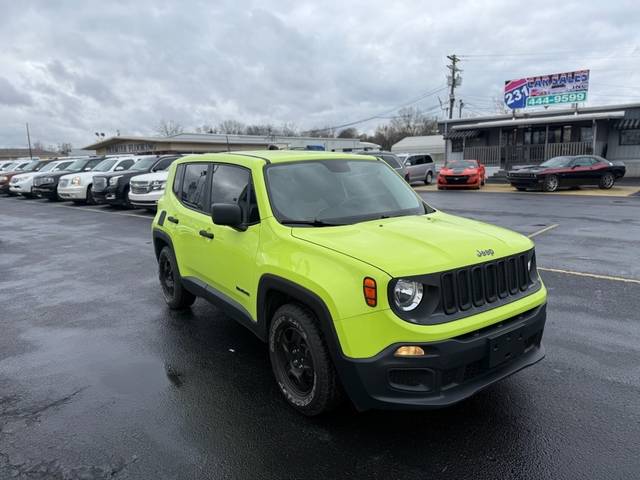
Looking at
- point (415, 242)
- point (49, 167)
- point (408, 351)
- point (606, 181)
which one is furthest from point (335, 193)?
point (49, 167)

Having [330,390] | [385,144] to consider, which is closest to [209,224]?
[330,390]

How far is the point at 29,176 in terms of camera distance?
76.9 feet

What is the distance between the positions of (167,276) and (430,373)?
392cm

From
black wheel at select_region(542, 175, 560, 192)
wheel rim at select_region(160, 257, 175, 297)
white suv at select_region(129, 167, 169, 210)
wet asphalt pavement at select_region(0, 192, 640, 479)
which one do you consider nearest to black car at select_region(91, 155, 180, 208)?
white suv at select_region(129, 167, 169, 210)

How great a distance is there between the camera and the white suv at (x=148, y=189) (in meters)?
14.2

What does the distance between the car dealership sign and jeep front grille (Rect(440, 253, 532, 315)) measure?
32638 mm

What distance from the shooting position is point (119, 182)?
16.2 metres

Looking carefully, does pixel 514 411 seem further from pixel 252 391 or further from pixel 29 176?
pixel 29 176

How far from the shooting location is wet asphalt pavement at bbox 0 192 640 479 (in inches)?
111

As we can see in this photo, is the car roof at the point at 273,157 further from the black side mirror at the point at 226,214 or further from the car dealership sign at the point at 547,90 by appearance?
the car dealership sign at the point at 547,90

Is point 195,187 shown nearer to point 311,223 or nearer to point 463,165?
point 311,223

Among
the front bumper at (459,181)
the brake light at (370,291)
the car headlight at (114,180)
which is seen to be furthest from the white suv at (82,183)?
the brake light at (370,291)

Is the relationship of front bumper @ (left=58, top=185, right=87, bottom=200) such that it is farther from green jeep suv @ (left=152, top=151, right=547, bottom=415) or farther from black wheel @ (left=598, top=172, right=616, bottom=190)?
black wheel @ (left=598, top=172, right=616, bottom=190)

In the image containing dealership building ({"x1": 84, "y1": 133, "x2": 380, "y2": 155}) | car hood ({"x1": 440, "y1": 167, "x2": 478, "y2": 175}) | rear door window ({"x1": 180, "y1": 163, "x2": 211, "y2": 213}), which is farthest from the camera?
dealership building ({"x1": 84, "y1": 133, "x2": 380, "y2": 155})
